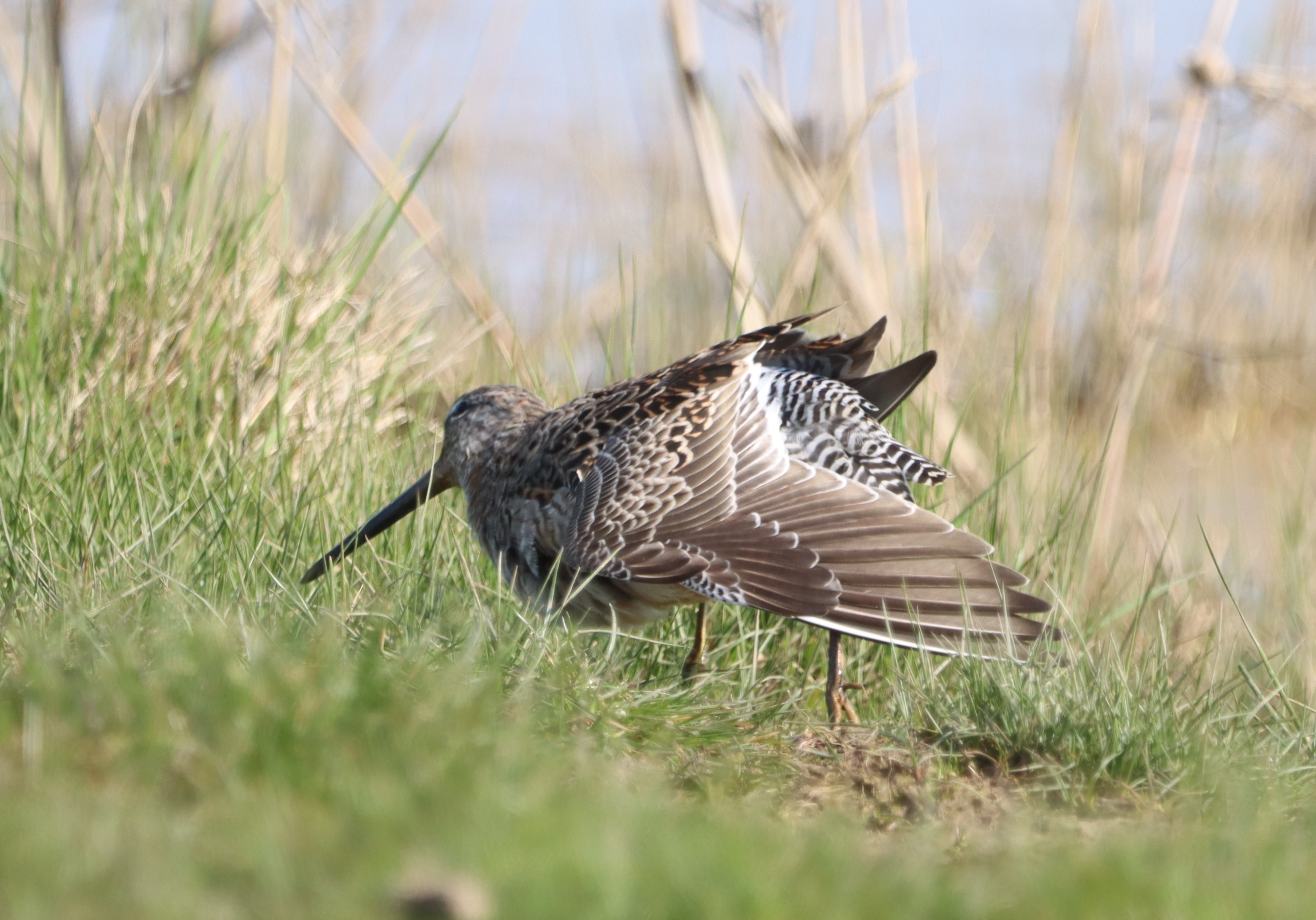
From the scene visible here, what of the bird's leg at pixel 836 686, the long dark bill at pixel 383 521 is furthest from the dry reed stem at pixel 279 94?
the bird's leg at pixel 836 686

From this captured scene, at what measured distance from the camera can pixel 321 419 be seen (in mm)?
5352

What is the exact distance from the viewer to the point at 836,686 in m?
4.18

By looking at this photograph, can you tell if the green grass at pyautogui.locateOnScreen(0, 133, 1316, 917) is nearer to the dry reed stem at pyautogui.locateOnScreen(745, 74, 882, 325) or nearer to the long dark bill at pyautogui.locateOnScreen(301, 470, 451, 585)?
the long dark bill at pyautogui.locateOnScreen(301, 470, 451, 585)

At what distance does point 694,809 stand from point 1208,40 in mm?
4647

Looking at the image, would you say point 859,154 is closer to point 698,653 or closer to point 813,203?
point 813,203

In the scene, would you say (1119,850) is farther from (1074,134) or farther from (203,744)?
(1074,134)

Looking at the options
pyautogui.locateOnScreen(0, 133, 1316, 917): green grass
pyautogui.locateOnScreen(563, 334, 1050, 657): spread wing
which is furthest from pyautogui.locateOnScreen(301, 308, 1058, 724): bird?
pyautogui.locateOnScreen(0, 133, 1316, 917): green grass

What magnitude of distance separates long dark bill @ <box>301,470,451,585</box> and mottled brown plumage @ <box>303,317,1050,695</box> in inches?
0.4

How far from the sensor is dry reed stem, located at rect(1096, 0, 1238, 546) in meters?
6.09

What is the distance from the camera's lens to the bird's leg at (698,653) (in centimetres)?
437

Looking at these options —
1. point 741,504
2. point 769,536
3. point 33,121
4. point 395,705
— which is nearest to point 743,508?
point 741,504

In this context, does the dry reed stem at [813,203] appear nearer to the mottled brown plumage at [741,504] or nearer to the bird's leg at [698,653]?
the mottled brown plumage at [741,504]

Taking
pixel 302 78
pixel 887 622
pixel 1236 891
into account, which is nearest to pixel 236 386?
pixel 302 78

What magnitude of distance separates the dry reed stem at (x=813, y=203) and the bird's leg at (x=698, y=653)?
177 centimetres
